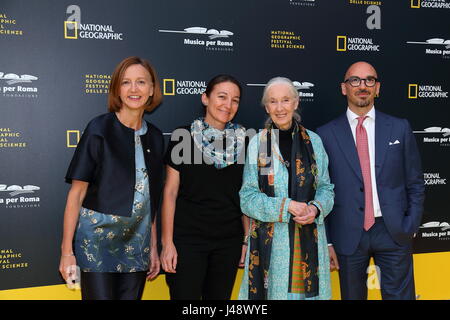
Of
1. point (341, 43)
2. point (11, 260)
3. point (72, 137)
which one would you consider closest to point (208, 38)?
point (341, 43)

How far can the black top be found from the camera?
2449 mm

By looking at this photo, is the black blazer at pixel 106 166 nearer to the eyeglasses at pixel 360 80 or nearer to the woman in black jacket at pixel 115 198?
the woman in black jacket at pixel 115 198

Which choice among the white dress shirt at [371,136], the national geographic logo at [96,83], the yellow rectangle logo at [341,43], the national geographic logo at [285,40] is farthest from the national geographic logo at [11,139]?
the yellow rectangle logo at [341,43]

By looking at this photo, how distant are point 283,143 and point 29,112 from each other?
1802mm

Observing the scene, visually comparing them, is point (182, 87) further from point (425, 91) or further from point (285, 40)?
point (425, 91)

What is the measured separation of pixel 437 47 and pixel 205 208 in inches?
106

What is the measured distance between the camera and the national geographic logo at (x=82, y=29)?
117 inches

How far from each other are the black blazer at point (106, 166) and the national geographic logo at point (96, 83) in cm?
94

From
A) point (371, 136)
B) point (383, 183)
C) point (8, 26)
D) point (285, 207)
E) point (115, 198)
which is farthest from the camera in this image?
point (8, 26)

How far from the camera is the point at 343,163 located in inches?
103

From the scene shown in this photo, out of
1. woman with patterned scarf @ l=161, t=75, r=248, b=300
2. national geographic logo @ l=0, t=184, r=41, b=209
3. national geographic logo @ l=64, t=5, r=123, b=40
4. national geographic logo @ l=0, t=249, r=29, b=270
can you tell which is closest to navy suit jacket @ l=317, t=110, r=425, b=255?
woman with patterned scarf @ l=161, t=75, r=248, b=300

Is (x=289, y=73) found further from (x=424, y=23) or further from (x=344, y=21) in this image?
(x=424, y=23)

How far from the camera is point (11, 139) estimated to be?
115 inches

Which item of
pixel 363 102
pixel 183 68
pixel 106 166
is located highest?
pixel 183 68
